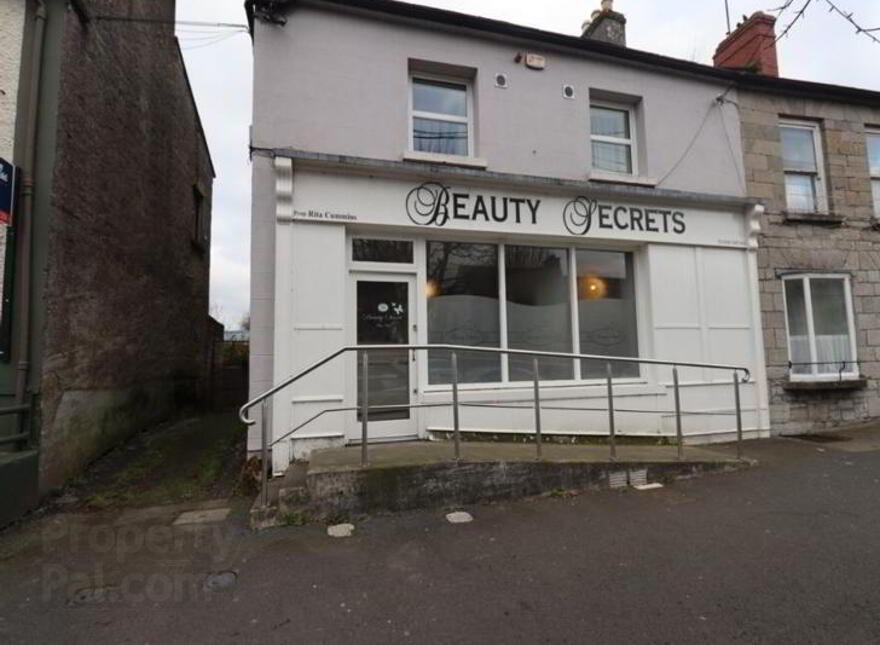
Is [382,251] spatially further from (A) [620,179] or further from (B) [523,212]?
(A) [620,179]

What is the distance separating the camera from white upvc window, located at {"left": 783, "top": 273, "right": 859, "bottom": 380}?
25.3 ft

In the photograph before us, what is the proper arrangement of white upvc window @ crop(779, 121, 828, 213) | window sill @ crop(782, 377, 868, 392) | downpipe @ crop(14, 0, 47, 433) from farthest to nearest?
white upvc window @ crop(779, 121, 828, 213) → window sill @ crop(782, 377, 868, 392) → downpipe @ crop(14, 0, 47, 433)

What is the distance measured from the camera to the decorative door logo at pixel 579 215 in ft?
22.1

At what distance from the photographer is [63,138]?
5.21m

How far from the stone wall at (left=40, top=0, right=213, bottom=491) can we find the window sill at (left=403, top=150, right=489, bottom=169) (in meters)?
3.73

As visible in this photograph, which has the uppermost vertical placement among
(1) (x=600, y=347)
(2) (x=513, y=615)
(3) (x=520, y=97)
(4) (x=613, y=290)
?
(3) (x=520, y=97)

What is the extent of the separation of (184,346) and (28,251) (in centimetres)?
573

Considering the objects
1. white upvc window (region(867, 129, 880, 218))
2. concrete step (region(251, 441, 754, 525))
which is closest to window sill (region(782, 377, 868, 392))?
concrete step (region(251, 441, 754, 525))

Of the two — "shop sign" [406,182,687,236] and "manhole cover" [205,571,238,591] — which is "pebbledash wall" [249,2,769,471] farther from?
"manhole cover" [205,571,238,591]

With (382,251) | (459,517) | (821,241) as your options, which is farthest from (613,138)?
(459,517)

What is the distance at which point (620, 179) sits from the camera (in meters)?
6.98

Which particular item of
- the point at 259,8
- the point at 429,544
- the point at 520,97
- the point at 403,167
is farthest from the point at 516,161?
the point at 429,544

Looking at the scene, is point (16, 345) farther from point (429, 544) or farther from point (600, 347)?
point (600, 347)

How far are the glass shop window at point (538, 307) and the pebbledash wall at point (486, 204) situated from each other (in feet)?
0.34
